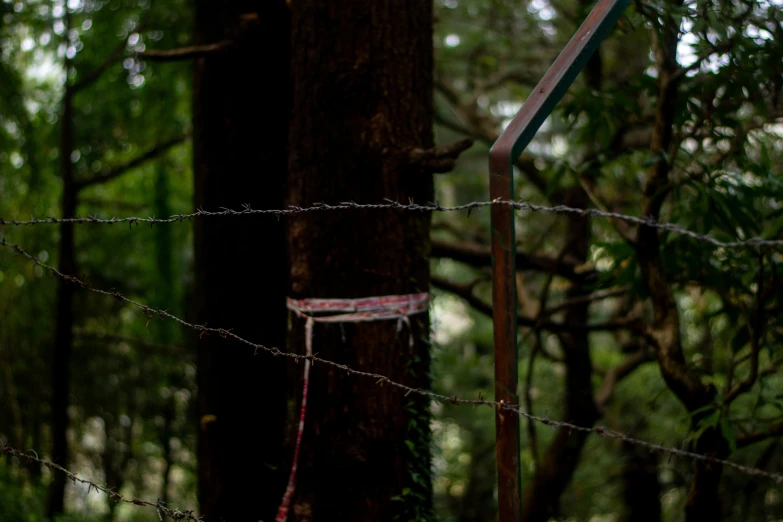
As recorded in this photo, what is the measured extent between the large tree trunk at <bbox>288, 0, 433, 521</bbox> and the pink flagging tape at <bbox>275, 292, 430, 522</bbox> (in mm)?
29

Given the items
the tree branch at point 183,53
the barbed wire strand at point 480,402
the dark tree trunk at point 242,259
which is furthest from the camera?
the dark tree trunk at point 242,259

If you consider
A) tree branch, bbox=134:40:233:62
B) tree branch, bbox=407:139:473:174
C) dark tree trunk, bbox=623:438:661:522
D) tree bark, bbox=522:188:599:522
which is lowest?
dark tree trunk, bbox=623:438:661:522

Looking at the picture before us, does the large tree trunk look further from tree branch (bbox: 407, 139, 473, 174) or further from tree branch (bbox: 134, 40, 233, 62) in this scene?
tree branch (bbox: 134, 40, 233, 62)

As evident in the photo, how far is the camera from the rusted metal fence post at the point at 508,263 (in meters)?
1.64

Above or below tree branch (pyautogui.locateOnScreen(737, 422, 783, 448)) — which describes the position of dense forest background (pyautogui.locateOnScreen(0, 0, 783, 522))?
above

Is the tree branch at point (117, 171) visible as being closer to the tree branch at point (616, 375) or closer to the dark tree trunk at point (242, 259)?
the dark tree trunk at point (242, 259)

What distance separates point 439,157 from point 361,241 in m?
0.37

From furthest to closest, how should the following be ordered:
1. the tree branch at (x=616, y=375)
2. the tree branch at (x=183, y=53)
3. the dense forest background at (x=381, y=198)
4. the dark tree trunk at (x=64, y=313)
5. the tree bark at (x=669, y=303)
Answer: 1. the dark tree trunk at (x=64, y=313)
2. the tree branch at (x=616, y=375)
3. the tree branch at (x=183, y=53)
4. the tree bark at (x=669, y=303)
5. the dense forest background at (x=381, y=198)

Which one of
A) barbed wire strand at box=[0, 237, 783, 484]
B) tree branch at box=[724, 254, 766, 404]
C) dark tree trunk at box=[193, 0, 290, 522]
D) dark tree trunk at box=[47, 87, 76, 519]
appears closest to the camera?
barbed wire strand at box=[0, 237, 783, 484]

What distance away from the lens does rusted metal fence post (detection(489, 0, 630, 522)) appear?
5.38 feet

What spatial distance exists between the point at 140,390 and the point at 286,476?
18.7ft

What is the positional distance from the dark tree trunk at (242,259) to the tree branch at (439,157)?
Result: 871mm

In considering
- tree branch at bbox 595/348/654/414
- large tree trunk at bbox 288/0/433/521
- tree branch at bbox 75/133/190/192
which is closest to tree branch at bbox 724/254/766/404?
large tree trunk at bbox 288/0/433/521

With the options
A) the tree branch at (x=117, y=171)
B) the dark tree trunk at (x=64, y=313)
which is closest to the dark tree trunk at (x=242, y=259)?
the tree branch at (x=117, y=171)
